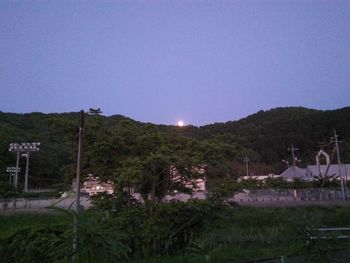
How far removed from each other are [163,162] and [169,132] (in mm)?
1989

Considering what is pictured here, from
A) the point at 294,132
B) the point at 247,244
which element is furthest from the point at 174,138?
the point at 294,132

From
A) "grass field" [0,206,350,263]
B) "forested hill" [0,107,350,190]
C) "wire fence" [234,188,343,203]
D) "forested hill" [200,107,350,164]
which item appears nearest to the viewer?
"grass field" [0,206,350,263]

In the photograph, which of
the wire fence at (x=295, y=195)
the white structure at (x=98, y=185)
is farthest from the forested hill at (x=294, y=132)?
the white structure at (x=98, y=185)

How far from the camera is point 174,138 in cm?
1104

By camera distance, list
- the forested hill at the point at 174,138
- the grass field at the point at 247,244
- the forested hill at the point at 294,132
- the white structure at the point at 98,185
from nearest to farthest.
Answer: the grass field at the point at 247,244 < the white structure at the point at 98,185 < the forested hill at the point at 174,138 < the forested hill at the point at 294,132

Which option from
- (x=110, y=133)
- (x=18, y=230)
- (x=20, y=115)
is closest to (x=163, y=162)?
(x=110, y=133)

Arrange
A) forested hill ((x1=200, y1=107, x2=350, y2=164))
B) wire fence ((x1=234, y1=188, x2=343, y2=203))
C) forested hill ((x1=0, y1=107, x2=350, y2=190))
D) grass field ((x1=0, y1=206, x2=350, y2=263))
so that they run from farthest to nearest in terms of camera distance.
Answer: forested hill ((x1=200, y1=107, x2=350, y2=164))
wire fence ((x1=234, y1=188, x2=343, y2=203))
forested hill ((x1=0, y1=107, x2=350, y2=190))
grass field ((x1=0, y1=206, x2=350, y2=263))

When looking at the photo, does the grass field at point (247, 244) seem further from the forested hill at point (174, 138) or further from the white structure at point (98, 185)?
the forested hill at point (174, 138)

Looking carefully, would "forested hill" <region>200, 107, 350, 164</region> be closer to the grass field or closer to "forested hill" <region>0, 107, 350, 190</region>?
"forested hill" <region>0, 107, 350, 190</region>

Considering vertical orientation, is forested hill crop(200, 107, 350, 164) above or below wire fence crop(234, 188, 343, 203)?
above

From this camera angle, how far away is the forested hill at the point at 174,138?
34.6 feet

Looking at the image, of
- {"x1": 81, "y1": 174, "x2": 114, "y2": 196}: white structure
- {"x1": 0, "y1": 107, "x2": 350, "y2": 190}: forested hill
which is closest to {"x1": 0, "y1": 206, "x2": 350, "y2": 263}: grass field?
{"x1": 81, "y1": 174, "x2": 114, "y2": 196}: white structure

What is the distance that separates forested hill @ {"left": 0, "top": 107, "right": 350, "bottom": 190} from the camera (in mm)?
10555

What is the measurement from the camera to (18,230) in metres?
10.1
